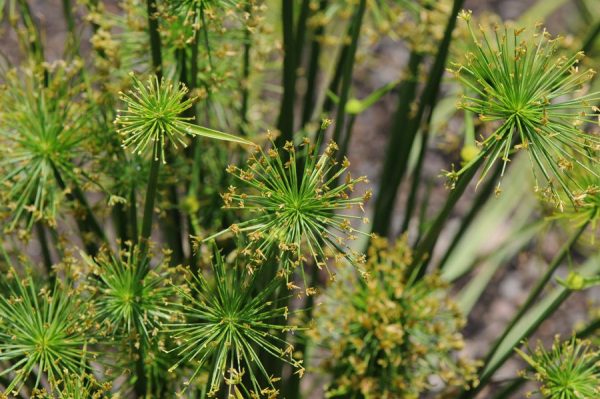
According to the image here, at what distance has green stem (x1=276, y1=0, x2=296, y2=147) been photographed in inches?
60.2

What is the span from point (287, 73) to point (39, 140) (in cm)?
51

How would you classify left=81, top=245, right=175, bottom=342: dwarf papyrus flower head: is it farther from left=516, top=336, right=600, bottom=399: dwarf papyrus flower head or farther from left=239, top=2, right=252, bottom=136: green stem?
left=516, top=336, right=600, bottom=399: dwarf papyrus flower head

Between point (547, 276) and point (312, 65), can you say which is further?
point (312, 65)

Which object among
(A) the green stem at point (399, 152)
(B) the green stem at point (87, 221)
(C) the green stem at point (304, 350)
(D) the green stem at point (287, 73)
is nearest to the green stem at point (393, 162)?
(A) the green stem at point (399, 152)

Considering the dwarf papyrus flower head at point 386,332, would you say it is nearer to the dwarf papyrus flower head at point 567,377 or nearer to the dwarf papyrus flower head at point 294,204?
the dwarf papyrus flower head at point 567,377

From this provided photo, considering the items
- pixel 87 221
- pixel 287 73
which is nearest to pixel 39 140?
pixel 87 221

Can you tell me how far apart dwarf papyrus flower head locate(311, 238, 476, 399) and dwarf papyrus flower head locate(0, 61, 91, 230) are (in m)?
0.60

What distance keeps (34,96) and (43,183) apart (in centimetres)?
22

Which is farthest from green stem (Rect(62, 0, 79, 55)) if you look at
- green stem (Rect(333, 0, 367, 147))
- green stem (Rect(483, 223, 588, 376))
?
green stem (Rect(483, 223, 588, 376))

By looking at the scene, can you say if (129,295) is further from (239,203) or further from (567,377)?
(567,377)

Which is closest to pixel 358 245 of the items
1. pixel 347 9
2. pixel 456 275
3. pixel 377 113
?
pixel 456 275

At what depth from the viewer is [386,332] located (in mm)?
1694

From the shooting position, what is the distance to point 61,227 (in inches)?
119

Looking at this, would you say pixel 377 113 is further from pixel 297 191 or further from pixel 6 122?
pixel 297 191
